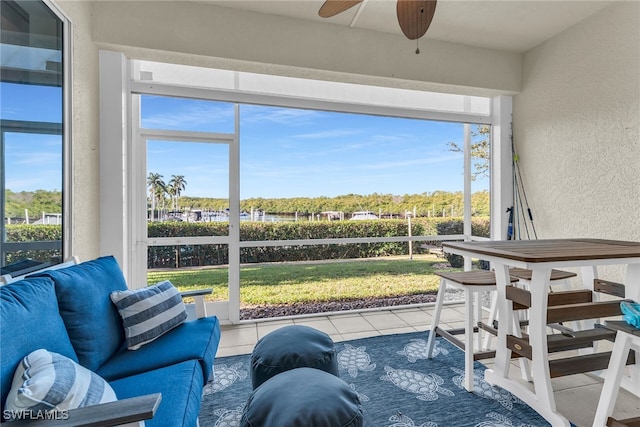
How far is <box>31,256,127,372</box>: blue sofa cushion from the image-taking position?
1.46m

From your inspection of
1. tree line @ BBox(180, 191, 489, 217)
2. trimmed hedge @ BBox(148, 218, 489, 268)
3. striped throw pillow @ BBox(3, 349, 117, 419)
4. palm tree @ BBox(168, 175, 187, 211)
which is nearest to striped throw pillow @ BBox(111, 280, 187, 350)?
striped throw pillow @ BBox(3, 349, 117, 419)

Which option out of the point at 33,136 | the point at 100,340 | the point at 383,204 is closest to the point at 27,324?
the point at 100,340

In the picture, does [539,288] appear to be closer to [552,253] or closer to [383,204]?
[552,253]

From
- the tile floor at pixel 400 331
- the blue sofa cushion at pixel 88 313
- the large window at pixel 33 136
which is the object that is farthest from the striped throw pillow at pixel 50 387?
the tile floor at pixel 400 331

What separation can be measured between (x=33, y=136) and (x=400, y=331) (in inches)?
131

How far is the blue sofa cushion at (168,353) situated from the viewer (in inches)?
59.9

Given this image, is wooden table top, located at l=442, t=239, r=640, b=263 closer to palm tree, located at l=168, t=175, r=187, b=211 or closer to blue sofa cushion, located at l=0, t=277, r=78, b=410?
blue sofa cushion, located at l=0, t=277, r=78, b=410

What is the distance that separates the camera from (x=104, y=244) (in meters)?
2.71

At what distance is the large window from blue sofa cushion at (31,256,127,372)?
1.18 ft

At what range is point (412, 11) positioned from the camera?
174 cm

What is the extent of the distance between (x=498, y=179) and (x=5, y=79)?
4342 millimetres

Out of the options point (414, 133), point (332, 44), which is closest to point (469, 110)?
point (414, 133)

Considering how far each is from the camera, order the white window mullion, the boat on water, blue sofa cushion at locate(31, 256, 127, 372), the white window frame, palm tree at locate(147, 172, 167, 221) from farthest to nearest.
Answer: the boat on water
the white window mullion
palm tree at locate(147, 172, 167, 221)
the white window frame
blue sofa cushion at locate(31, 256, 127, 372)

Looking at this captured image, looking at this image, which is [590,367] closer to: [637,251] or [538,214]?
[637,251]
